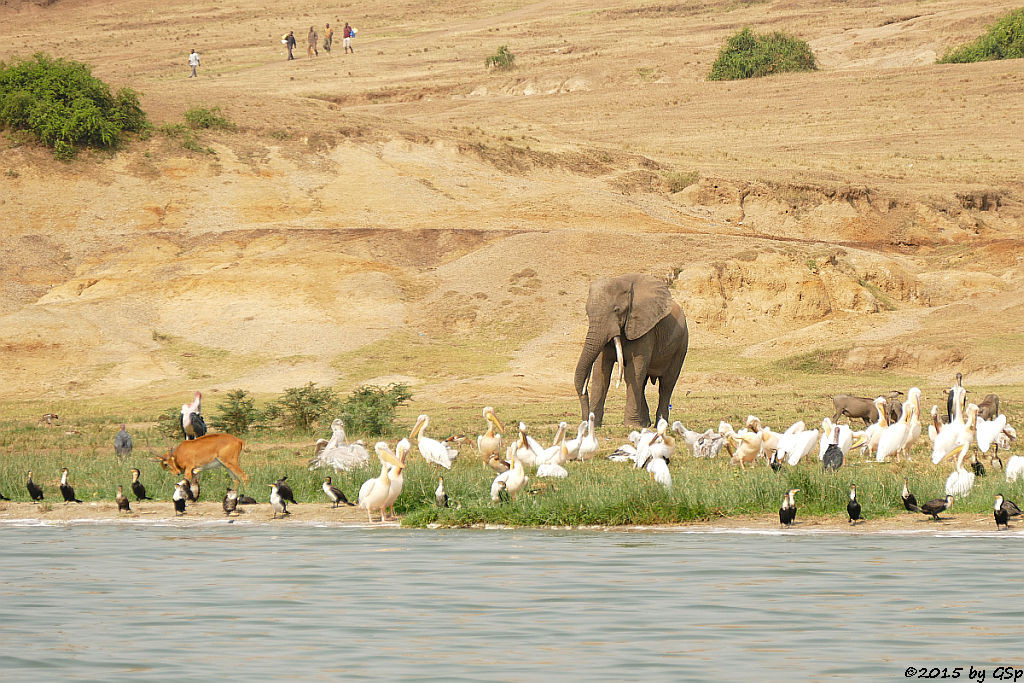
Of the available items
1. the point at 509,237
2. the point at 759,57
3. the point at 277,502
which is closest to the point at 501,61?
the point at 759,57

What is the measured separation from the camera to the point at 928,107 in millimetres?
82375

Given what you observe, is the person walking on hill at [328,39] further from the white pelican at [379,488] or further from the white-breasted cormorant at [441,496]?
the white pelican at [379,488]

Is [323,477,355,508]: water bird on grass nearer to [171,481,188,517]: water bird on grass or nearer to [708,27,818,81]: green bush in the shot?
[171,481,188,517]: water bird on grass

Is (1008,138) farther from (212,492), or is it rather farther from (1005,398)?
(212,492)

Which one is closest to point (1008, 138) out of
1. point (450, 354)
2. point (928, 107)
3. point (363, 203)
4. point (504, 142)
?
point (928, 107)

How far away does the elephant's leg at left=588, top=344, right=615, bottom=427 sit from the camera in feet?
90.7

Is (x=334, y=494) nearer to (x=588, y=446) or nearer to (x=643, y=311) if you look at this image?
(x=588, y=446)

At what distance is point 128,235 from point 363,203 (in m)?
8.57

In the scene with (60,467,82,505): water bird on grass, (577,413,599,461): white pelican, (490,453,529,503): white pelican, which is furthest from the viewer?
(577,413,599,461): white pelican

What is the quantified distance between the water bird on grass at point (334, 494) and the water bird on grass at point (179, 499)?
5.59ft

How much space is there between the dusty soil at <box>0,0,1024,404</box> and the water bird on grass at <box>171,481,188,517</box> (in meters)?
17.3

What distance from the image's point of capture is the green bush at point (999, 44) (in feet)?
308

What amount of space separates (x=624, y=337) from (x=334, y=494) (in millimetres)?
11141

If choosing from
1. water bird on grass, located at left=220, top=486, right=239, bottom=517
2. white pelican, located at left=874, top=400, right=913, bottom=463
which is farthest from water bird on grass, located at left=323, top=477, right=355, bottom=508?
white pelican, located at left=874, top=400, right=913, bottom=463
